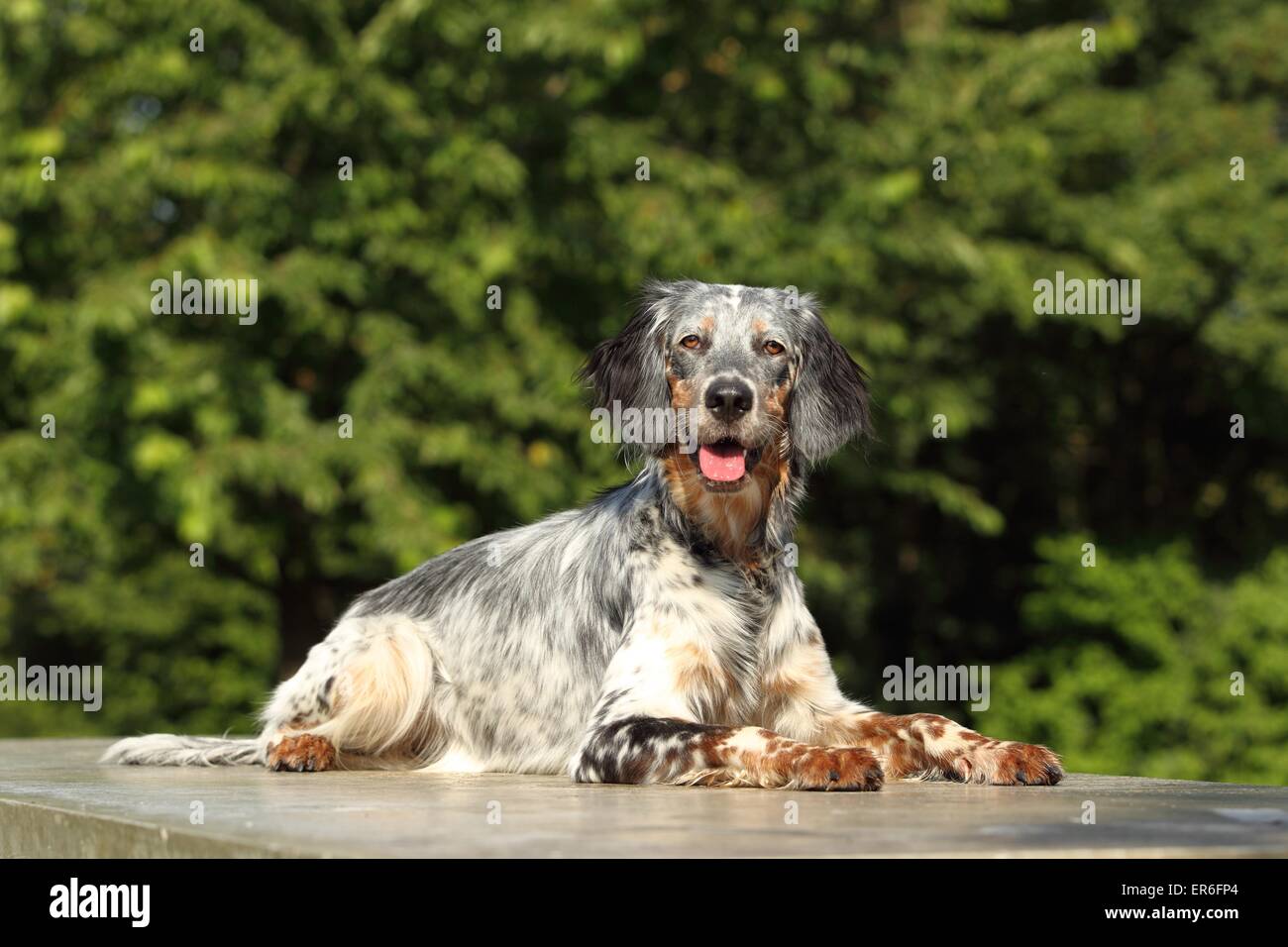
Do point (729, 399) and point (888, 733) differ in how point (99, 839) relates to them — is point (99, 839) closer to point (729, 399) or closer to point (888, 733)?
point (729, 399)

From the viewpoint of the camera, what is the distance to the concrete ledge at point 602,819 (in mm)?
3893

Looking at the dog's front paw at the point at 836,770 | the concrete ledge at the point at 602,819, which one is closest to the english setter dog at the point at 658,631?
the dog's front paw at the point at 836,770

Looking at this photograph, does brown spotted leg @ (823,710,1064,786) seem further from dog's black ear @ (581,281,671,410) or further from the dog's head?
dog's black ear @ (581,281,671,410)

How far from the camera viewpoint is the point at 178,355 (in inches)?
506

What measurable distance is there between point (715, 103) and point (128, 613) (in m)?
9.70

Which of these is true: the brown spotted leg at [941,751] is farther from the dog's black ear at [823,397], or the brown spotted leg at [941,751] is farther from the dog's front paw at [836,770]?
the dog's black ear at [823,397]

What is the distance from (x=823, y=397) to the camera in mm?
6543

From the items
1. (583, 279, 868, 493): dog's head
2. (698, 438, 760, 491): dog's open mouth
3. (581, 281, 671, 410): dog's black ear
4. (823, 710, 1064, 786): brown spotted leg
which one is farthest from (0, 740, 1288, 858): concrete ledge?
(581, 281, 671, 410): dog's black ear

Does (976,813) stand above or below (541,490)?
below

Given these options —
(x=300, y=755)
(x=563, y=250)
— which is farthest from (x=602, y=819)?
(x=563, y=250)

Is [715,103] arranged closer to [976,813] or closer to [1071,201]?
[1071,201]

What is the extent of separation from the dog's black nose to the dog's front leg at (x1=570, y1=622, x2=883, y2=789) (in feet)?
2.44

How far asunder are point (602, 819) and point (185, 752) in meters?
3.13

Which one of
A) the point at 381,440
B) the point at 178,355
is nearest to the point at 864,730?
the point at 381,440
